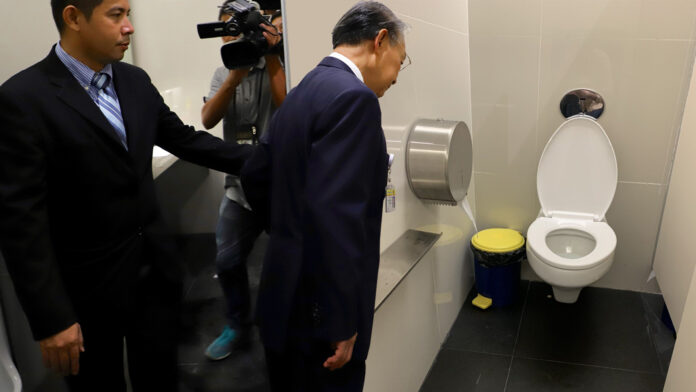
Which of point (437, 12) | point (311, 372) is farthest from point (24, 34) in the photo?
point (437, 12)

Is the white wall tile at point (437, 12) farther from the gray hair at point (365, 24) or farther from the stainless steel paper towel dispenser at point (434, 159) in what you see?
the gray hair at point (365, 24)

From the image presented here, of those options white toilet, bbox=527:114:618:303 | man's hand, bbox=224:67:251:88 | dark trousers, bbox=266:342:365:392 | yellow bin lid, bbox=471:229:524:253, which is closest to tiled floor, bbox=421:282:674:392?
white toilet, bbox=527:114:618:303

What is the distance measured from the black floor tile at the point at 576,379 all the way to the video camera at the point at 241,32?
69.0 inches

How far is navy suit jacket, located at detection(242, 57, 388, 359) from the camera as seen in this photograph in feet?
3.78

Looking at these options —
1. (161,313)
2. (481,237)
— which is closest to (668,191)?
(481,237)

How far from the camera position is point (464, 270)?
3016 mm

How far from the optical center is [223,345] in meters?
1.37

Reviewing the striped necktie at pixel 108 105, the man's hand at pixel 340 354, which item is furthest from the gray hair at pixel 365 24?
the man's hand at pixel 340 354

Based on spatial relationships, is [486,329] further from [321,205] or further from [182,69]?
[182,69]

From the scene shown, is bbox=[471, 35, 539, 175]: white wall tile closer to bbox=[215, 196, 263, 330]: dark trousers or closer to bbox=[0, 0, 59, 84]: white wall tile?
bbox=[215, 196, 263, 330]: dark trousers

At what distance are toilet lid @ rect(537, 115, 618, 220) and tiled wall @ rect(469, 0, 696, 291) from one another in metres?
0.12

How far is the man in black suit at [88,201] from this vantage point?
90cm

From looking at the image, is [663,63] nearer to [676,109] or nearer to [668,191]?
[676,109]

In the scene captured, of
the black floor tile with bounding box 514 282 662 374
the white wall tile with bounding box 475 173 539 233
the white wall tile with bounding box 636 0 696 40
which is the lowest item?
the black floor tile with bounding box 514 282 662 374
